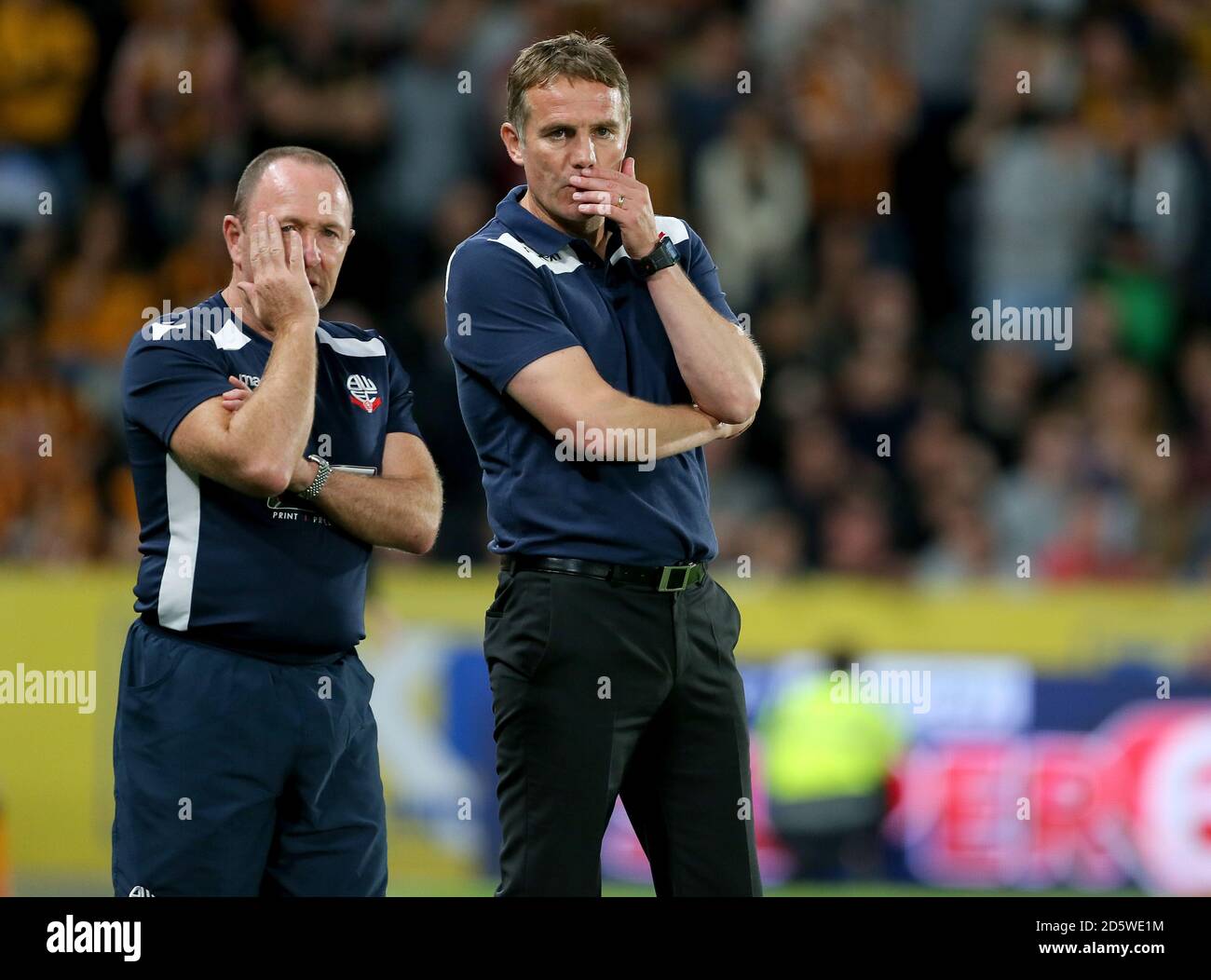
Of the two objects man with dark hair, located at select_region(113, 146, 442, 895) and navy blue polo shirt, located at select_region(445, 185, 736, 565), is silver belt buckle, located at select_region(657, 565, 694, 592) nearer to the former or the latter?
navy blue polo shirt, located at select_region(445, 185, 736, 565)

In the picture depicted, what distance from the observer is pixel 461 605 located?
889 centimetres

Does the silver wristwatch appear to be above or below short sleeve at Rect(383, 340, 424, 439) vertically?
below

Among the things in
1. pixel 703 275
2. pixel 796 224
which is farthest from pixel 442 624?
pixel 703 275

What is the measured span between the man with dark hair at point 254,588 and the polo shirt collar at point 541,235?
414 millimetres

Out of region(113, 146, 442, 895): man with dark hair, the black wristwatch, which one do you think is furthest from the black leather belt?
the black wristwatch

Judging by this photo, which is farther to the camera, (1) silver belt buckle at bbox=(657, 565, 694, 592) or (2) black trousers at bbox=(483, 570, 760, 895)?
(1) silver belt buckle at bbox=(657, 565, 694, 592)

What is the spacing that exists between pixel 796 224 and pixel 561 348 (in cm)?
719

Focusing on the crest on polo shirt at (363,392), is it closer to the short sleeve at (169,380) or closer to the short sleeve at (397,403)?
the short sleeve at (397,403)

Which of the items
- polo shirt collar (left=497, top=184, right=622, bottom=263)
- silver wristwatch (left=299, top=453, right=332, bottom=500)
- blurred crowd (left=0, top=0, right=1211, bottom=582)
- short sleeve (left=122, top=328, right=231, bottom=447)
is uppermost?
blurred crowd (left=0, top=0, right=1211, bottom=582)

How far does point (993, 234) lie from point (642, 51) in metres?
2.64

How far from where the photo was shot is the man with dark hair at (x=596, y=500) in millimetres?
4020

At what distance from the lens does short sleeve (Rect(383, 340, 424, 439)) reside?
4.59 meters
